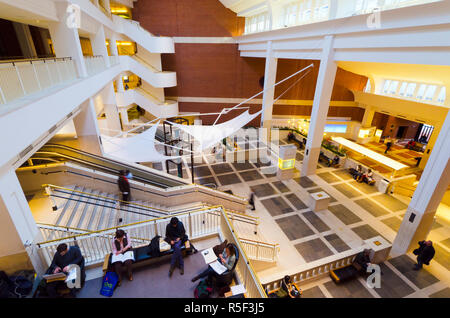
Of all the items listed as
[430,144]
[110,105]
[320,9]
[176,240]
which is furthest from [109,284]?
[430,144]

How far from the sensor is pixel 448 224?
9.15 meters

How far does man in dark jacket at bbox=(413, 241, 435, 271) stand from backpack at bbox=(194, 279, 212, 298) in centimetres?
643

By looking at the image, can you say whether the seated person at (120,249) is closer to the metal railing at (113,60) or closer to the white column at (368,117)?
the metal railing at (113,60)

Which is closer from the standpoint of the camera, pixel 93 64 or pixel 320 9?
pixel 93 64

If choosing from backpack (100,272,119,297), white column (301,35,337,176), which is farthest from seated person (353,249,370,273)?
backpack (100,272,119,297)

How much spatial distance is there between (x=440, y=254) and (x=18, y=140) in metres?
11.9

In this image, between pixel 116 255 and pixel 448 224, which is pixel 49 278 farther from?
pixel 448 224

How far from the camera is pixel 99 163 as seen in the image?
9.49 meters

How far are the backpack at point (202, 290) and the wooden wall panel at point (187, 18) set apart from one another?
1792 centimetres

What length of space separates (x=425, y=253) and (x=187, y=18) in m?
19.1

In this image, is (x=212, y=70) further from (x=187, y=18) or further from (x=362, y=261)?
(x=362, y=261)

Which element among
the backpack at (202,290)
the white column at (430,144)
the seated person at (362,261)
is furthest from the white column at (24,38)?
the white column at (430,144)

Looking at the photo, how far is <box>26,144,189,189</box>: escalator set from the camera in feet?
27.4

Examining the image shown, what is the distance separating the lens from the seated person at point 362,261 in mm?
6798
